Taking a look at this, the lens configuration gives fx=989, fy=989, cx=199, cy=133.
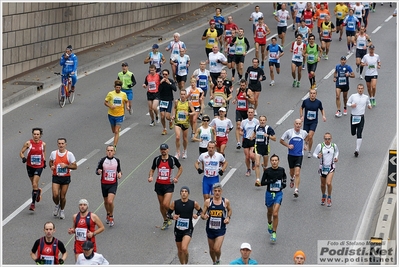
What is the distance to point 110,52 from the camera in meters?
33.9

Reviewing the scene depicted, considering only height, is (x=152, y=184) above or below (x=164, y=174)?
below

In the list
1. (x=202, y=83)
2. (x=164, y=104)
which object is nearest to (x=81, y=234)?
(x=164, y=104)

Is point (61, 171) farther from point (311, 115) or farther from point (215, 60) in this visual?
point (215, 60)

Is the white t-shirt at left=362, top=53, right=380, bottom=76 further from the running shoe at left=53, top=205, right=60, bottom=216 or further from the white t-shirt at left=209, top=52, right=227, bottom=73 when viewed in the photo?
the running shoe at left=53, top=205, right=60, bottom=216

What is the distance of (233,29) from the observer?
1248 inches

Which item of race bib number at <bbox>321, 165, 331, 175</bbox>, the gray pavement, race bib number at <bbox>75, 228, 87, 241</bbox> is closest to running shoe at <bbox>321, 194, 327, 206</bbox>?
race bib number at <bbox>321, 165, 331, 175</bbox>

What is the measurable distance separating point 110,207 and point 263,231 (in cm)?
291

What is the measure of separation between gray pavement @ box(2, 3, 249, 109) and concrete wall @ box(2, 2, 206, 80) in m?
0.29

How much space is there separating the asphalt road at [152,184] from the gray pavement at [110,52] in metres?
0.71

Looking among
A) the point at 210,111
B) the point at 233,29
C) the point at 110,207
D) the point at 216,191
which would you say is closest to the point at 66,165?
the point at 110,207

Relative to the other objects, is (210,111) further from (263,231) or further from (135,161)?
(263,231)

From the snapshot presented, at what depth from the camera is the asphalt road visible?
17891 mm

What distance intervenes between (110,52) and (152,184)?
44.2 ft

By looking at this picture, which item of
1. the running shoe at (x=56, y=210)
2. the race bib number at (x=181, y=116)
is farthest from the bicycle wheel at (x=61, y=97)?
the running shoe at (x=56, y=210)
